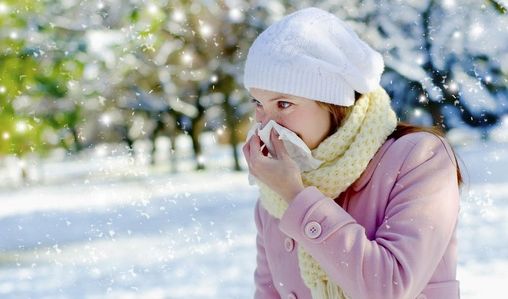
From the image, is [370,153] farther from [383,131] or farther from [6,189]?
[6,189]

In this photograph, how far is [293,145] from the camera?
1611 mm

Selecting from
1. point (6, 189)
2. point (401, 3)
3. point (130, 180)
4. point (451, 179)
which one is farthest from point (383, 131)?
point (6, 189)

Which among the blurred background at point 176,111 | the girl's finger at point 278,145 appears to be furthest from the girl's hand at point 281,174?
the blurred background at point 176,111

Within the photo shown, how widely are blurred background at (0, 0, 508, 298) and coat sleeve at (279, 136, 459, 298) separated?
0.40 m

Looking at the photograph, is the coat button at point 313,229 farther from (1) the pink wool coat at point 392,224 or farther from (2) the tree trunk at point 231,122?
(2) the tree trunk at point 231,122

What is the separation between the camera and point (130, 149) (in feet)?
78.6

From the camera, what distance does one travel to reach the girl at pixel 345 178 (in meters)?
1.45

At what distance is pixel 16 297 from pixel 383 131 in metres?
4.64

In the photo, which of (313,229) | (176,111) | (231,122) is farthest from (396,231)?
(231,122)

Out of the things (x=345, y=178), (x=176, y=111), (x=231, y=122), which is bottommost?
(x=345, y=178)

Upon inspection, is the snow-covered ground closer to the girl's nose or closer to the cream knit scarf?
the cream knit scarf

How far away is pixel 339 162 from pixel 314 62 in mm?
219

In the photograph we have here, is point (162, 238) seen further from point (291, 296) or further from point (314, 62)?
point (314, 62)

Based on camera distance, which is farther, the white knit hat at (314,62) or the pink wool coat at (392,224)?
the white knit hat at (314,62)
